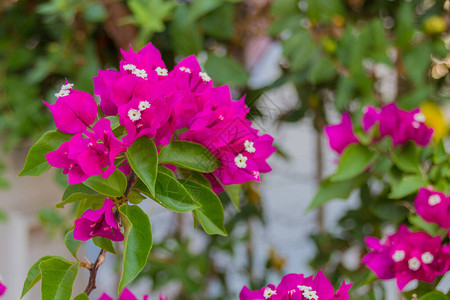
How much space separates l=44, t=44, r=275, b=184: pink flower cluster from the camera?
39cm

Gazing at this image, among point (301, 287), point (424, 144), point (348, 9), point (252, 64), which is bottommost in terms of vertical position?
point (252, 64)

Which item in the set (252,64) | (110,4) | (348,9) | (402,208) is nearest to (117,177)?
(402,208)

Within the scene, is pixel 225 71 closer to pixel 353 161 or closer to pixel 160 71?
pixel 353 161

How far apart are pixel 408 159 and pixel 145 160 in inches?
16.3

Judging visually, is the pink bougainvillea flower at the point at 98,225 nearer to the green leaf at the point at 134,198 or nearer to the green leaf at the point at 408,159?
the green leaf at the point at 134,198

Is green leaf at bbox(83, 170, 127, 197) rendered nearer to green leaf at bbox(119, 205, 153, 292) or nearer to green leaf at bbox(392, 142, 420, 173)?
green leaf at bbox(119, 205, 153, 292)

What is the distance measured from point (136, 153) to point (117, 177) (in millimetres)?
26

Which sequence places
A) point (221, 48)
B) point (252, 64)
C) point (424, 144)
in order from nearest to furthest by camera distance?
point (424, 144)
point (221, 48)
point (252, 64)

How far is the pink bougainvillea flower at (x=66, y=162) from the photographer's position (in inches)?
15.4

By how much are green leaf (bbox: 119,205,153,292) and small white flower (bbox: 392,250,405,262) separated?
25 centimetres

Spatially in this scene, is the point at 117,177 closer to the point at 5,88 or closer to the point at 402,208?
the point at 402,208

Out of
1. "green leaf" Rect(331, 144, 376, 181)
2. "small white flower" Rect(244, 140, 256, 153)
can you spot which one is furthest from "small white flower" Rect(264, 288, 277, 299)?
"green leaf" Rect(331, 144, 376, 181)

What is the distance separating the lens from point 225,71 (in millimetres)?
1099

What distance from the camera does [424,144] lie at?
27.6 inches
